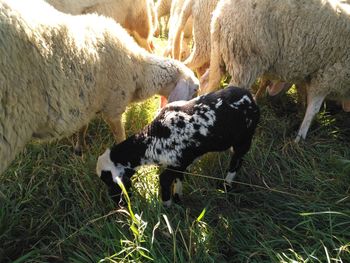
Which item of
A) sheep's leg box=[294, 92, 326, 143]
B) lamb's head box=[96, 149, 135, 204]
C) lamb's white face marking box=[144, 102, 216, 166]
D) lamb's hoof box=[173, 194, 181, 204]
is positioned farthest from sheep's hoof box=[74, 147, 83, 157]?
sheep's leg box=[294, 92, 326, 143]

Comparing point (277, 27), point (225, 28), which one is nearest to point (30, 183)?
point (225, 28)

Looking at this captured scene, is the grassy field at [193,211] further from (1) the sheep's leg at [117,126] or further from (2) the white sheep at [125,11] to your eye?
(2) the white sheep at [125,11]

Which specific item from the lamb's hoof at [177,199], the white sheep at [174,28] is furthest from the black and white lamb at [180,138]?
the white sheep at [174,28]

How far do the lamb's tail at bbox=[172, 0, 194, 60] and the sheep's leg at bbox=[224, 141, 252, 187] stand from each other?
216 cm

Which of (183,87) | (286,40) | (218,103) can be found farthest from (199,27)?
(218,103)

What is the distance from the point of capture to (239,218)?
271 cm

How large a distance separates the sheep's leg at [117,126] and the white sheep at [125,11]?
1.62 m

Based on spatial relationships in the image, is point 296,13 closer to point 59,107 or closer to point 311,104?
point 311,104

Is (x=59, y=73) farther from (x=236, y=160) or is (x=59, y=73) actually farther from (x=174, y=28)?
(x=174, y=28)

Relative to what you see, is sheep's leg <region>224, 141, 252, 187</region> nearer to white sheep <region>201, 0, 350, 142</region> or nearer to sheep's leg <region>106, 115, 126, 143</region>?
white sheep <region>201, 0, 350, 142</region>

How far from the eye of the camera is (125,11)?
4.71 meters

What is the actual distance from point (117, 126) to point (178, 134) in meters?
A: 0.92

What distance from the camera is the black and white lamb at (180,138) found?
2.74m

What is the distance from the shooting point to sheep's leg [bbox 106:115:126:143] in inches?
130
